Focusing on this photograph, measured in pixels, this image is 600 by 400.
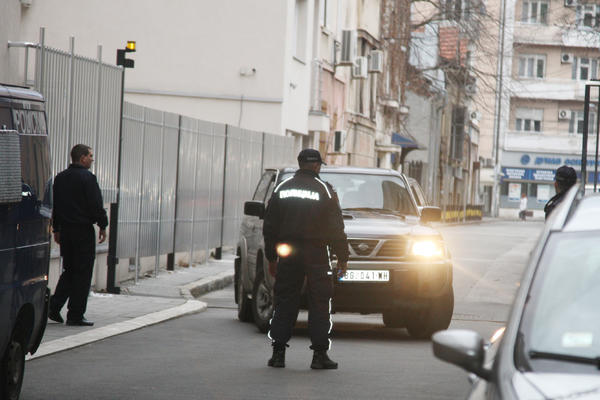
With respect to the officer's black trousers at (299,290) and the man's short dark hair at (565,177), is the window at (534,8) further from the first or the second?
the officer's black trousers at (299,290)

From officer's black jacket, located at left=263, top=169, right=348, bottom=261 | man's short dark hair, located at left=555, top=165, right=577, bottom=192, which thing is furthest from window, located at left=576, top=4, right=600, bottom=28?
officer's black jacket, located at left=263, top=169, right=348, bottom=261

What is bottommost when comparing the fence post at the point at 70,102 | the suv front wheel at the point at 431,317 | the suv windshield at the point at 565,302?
the suv front wheel at the point at 431,317

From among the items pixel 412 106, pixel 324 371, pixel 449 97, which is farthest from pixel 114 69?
pixel 449 97

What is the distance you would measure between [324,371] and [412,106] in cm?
5745

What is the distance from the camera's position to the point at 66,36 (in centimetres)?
3183

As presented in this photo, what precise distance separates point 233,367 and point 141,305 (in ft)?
17.7

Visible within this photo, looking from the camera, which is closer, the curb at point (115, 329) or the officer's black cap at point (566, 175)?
the curb at point (115, 329)

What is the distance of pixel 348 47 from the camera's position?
133ft

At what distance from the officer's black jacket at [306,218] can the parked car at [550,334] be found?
19.7ft

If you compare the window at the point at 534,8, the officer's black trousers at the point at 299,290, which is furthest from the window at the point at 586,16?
the window at the point at 534,8

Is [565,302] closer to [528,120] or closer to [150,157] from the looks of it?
[150,157]

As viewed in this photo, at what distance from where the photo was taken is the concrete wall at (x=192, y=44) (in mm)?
31781

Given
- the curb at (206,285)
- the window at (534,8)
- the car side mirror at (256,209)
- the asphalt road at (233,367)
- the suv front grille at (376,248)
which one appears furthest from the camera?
the window at (534,8)

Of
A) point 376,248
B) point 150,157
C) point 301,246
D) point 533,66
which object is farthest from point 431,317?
point 533,66
